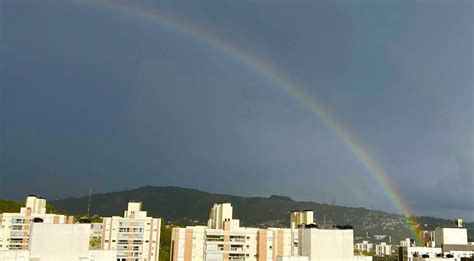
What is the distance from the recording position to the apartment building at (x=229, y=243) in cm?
4178

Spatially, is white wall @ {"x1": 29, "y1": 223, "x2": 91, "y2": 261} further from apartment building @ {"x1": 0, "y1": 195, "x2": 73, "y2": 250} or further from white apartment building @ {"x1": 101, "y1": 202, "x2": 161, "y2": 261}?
apartment building @ {"x1": 0, "y1": 195, "x2": 73, "y2": 250}

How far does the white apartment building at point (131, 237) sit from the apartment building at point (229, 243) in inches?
361

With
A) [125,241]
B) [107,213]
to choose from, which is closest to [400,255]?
[125,241]

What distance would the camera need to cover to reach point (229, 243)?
43.5 metres

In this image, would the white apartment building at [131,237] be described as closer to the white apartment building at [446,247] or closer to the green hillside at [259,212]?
the white apartment building at [446,247]

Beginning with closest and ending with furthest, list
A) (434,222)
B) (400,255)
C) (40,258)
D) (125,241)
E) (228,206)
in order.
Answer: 1. (40,258)
2. (125,241)
3. (228,206)
4. (400,255)
5. (434,222)

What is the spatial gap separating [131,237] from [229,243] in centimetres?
1233

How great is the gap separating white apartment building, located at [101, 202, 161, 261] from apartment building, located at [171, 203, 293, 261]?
9.18 metres

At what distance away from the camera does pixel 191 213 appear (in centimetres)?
18212

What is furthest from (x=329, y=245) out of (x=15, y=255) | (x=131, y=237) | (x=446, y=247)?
(x=446, y=247)

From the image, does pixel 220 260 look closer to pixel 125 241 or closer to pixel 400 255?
pixel 125 241

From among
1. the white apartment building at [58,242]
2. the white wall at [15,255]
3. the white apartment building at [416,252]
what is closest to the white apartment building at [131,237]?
the white apartment building at [416,252]

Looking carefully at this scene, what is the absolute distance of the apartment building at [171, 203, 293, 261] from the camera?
4178 cm

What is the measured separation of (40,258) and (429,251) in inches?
1862
